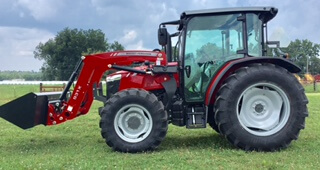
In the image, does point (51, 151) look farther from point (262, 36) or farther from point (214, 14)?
point (262, 36)

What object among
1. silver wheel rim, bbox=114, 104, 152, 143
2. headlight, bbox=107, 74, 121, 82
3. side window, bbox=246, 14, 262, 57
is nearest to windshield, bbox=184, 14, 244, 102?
side window, bbox=246, 14, 262, 57

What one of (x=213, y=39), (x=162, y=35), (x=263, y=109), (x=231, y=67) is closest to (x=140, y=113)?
(x=162, y=35)

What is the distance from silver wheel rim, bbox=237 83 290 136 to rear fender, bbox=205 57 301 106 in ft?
1.37

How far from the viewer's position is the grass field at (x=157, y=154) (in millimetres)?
5105

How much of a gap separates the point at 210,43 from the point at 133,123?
191 centimetres

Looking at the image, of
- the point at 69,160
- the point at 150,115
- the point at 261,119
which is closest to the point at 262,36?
the point at 261,119

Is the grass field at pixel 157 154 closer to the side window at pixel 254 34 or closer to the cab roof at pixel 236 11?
the side window at pixel 254 34

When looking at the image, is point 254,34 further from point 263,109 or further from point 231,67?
point 263,109

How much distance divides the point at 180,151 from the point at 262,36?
2470mm

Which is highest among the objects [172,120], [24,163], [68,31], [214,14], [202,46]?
[68,31]

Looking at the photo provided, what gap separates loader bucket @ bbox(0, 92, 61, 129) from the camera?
6371 mm

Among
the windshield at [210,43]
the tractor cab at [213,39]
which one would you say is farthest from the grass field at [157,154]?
the windshield at [210,43]

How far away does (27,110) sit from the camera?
6383 millimetres

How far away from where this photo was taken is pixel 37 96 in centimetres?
638
